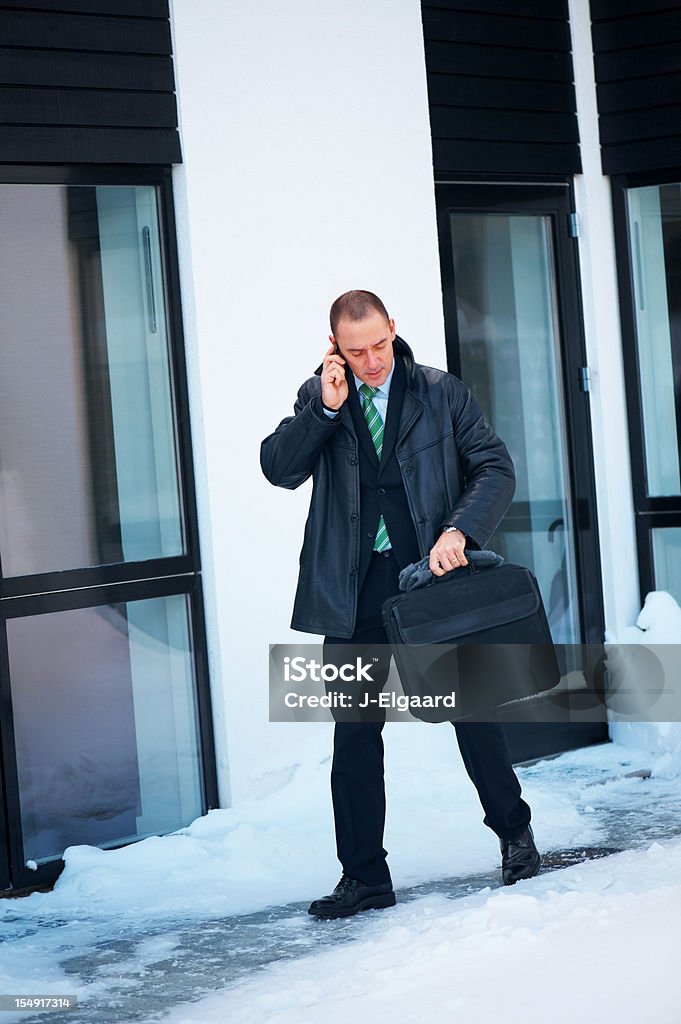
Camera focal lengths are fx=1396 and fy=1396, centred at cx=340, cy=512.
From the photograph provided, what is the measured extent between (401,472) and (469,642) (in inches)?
21.3

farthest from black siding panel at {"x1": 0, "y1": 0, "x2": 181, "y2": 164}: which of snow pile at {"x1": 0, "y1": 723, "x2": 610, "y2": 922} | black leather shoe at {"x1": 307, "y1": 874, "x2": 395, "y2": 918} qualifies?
black leather shoe at {"x1": 307, "y1": 874, "x2": 395, "y2": 918}

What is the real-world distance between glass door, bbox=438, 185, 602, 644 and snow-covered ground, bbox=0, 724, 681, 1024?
853 millimetres

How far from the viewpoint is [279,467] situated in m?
4.05

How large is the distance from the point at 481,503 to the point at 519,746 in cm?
221

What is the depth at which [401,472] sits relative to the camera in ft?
13.3

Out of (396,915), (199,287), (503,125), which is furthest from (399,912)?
(503,125)

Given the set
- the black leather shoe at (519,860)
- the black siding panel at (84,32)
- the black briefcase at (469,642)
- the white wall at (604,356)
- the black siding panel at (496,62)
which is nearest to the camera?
the black briefcase at (469,642)

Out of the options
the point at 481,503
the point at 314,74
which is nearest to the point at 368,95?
the point at 314,74

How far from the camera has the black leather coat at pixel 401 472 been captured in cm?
400

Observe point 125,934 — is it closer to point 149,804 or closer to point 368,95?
point 149,804

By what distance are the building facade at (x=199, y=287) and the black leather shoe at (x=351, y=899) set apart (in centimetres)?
108

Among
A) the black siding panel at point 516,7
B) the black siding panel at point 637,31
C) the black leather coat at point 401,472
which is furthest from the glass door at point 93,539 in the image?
the black siding panel at point 637,31

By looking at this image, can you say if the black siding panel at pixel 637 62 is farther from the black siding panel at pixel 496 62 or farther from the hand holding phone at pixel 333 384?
the hand holding phone at pixel 333 384

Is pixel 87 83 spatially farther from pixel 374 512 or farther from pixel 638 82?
pixel 638 82
